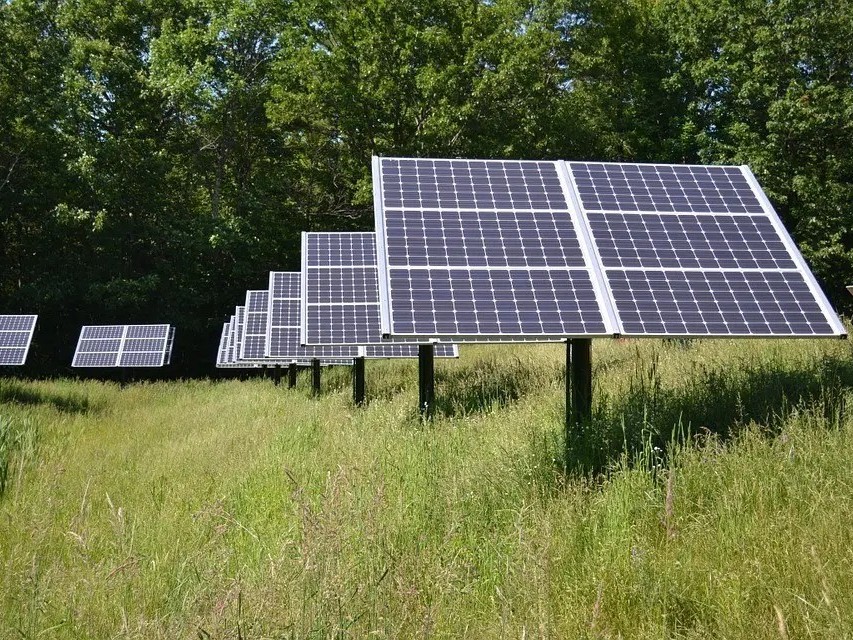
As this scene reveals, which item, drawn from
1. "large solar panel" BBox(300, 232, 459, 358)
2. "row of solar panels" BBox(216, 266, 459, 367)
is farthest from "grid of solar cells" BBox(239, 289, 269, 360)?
"large solar panel" BBox(300, 232, 459, 358)

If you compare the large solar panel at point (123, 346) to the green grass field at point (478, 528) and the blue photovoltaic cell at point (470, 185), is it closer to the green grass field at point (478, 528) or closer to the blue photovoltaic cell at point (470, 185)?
the green grass field at point (478, 528)

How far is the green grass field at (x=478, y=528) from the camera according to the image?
4.07 m

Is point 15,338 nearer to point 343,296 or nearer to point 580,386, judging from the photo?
point 343,296

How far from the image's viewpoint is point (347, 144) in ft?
133

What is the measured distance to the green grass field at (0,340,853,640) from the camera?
13.4ft

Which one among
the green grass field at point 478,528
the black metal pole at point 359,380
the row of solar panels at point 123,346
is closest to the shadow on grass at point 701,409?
the green grass field at point 478,528

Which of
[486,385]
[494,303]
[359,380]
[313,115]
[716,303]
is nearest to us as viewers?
[716,303]

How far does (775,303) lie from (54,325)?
39.9 meters

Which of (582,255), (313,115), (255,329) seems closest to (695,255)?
(582,255)

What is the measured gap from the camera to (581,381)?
27.3 ft

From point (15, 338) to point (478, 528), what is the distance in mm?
27122

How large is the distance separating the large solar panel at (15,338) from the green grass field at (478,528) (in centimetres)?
1907

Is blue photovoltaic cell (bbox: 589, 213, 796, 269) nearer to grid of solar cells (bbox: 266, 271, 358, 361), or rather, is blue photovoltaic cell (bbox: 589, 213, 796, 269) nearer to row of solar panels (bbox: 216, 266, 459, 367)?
row of solar panels (bbox: 216, 266, 459, 367)

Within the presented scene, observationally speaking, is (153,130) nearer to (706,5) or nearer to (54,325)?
(54,325)
